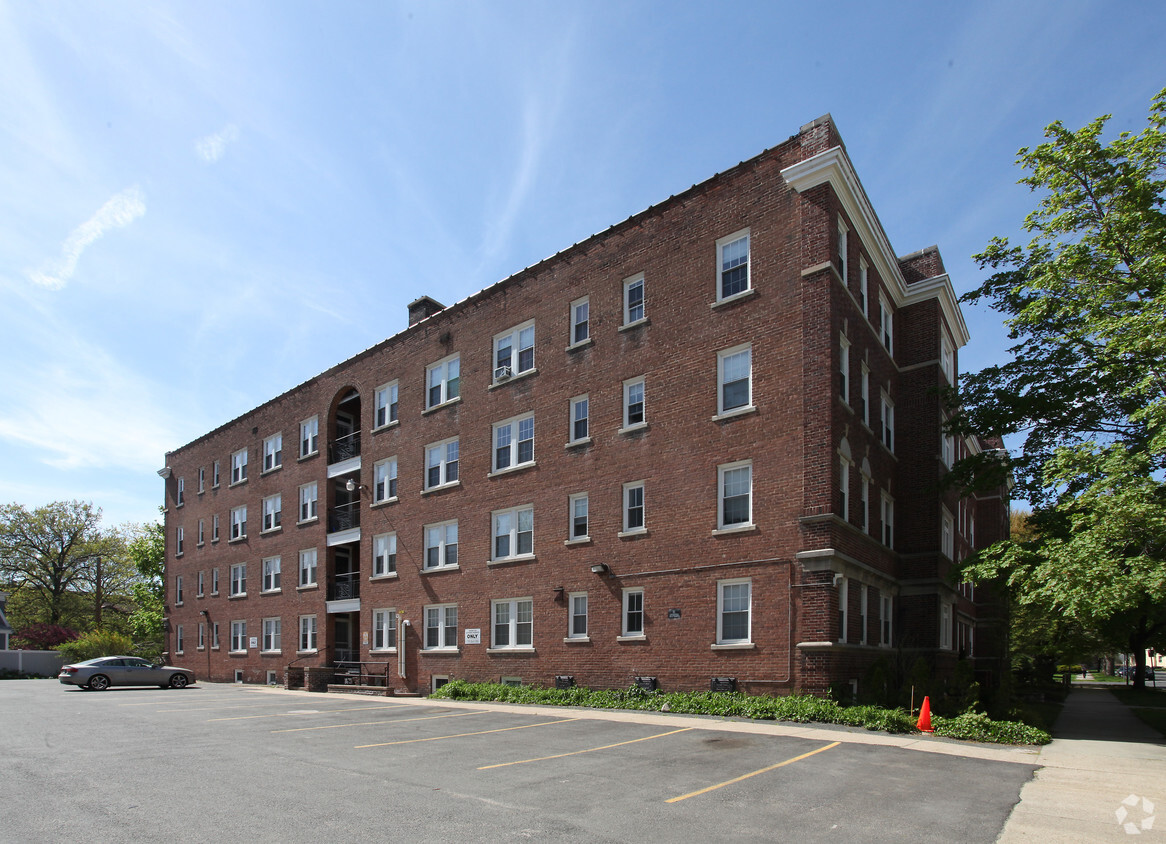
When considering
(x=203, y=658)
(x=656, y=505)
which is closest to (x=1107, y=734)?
(x=656, y=505)

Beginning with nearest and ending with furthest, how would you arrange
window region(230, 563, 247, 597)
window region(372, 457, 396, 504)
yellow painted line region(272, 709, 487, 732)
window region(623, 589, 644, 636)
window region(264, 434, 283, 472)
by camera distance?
yellow painted line region(272, 709, 487, 732), window region(623, 589, 644, 636), window region(372, 457, 396, 504), window region(264, 434, 283, 472), window region(230, 563, 247, 597)

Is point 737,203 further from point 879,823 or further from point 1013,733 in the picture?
point 879,823

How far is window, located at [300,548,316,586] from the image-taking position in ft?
120

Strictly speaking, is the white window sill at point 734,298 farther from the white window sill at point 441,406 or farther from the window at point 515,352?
the white window sill at point 441,406

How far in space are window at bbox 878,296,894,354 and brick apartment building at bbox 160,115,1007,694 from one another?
174 millimetres

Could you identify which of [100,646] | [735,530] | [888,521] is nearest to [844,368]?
[735,530]

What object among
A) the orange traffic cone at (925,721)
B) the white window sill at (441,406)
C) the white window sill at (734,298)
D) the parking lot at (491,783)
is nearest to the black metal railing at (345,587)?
the white window sill at (441,406)

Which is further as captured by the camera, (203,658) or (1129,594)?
(203,658)

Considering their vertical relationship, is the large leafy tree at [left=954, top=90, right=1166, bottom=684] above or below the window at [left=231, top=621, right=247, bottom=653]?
above

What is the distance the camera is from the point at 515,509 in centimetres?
2677

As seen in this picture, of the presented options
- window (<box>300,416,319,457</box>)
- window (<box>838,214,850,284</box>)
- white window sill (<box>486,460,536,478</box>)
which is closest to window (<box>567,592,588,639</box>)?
white window sill (<box>486,460,536,478</box>)

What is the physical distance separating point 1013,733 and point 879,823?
8970mm

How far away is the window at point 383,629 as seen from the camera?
3119 centimetres

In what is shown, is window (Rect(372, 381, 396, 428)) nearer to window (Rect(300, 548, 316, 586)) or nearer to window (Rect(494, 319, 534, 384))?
window (Rect(494, 319, 534, 384))
